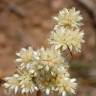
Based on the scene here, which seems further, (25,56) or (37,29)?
(37,29)

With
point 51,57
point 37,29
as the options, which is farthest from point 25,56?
point 37,29

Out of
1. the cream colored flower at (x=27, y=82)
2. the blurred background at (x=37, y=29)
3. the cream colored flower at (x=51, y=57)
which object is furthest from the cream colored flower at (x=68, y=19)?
the blurred background at (x=37, y=29)

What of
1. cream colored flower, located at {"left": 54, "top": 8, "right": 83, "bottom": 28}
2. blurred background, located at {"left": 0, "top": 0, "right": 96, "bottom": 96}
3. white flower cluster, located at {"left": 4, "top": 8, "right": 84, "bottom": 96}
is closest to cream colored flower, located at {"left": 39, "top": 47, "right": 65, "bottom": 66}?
white flower cluster, located at {"left": 4, "top": 8, "right": 84, "bottom": 96}

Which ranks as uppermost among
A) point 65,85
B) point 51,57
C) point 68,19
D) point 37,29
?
point 37,29

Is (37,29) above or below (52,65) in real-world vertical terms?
above

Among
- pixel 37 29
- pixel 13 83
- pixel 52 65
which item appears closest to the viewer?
pixel 52 65

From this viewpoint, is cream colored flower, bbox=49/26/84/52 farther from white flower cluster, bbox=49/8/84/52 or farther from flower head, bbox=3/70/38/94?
flower head, bbox=3/70/38/94

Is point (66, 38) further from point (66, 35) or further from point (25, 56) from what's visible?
point (25, 56)

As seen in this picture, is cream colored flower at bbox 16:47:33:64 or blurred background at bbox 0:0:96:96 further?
blurred background at bbox 0:0:96:96
